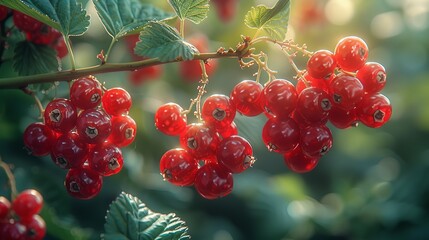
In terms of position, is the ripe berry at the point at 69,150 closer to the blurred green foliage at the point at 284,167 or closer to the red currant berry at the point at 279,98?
the blurred green foliage at the point at 284,167

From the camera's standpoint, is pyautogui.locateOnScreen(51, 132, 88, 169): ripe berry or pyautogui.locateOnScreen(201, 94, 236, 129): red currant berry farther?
pyautogui.locateOnScreen(201, 94, 236, 129): red currant berry

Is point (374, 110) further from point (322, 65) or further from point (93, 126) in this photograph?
point (93, 126)

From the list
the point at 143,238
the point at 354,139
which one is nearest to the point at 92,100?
the point at 143,238

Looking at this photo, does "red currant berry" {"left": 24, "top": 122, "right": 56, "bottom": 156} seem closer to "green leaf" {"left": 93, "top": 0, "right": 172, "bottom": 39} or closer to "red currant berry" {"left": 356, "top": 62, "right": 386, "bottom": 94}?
"green leaf" {"left": 93, "top": 0, "right": 172, "bottom": 39}

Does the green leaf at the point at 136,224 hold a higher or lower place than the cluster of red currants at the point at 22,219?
higher

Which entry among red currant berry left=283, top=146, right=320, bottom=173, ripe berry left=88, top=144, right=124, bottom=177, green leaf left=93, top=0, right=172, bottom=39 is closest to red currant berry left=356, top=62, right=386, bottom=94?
red currant berry left=283, top=146, right=320, bottom=173

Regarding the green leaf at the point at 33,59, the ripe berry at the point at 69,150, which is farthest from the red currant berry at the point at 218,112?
the green leaf at the point at 33,59
